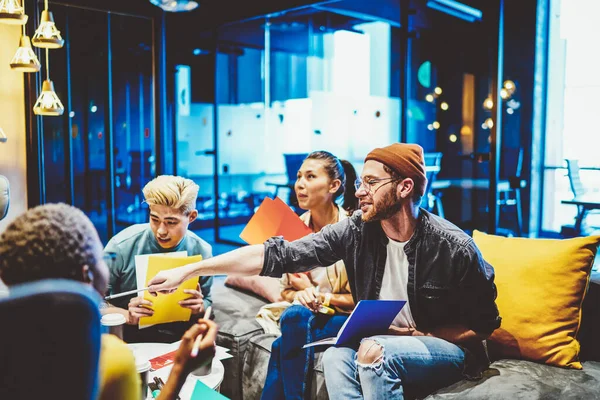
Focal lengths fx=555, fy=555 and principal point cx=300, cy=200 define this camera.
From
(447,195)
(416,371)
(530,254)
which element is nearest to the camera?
(416,371)

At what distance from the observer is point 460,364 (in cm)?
196

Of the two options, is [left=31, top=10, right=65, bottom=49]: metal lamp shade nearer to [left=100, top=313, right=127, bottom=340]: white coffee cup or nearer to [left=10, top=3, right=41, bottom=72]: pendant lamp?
[left=10, top=3, right=41, bottom=72]: pendant lamp

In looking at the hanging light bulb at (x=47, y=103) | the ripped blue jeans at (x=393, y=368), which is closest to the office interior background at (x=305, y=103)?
the hanging light bulb at (x=47, y=103)

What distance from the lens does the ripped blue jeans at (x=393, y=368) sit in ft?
5.91

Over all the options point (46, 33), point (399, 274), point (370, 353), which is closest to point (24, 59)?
point (46, 33)

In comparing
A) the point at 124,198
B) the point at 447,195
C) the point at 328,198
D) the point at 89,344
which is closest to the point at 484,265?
the point at 328,198

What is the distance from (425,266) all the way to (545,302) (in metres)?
0.53

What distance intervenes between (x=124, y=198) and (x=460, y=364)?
704 cm

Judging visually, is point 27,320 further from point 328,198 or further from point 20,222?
point 328,198

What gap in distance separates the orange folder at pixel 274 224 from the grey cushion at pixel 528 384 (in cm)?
93

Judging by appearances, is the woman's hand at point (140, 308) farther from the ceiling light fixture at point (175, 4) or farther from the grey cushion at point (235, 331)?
the ceiling light fixture at point (175, 4)

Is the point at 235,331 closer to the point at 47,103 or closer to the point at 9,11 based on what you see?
the point at 9,11

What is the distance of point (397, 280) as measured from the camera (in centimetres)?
207

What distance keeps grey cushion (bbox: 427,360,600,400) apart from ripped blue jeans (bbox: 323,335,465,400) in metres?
0.07
